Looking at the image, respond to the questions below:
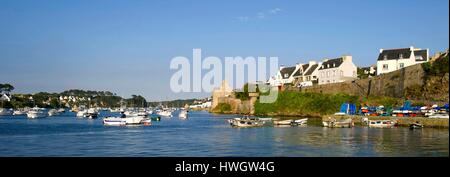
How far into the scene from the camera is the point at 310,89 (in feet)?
250

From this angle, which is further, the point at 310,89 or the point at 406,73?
the point at 310,89

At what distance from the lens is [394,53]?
6688 cm

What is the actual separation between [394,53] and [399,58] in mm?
1321

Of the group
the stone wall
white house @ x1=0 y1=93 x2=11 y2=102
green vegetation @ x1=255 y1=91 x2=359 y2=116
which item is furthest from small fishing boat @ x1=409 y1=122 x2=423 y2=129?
white house @ x1=0 y1=93 x2=11 y2=102

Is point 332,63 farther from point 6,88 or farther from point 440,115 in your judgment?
point 6,88

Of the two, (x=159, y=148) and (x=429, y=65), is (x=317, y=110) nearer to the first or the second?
(x=429, y=65)

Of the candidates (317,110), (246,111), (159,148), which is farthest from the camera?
(246,111)

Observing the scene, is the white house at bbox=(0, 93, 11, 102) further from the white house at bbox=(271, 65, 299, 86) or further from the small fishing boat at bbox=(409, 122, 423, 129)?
the small fishing boat at bbox=(409, 122, 423, 129)

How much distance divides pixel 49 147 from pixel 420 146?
21487 mm

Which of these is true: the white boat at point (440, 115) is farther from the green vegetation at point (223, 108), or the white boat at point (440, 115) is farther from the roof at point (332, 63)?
the green vegetation at point (223, 108)

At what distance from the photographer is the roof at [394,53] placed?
215 feet

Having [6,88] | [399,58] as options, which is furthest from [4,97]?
[399,58]
